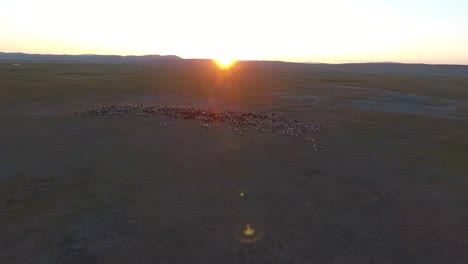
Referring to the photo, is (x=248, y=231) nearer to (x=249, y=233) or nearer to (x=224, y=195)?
(x=249, y=233)

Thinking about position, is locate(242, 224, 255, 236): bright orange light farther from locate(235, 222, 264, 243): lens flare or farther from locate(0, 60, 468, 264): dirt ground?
locate(0, 60, 468, 264): dirt ground

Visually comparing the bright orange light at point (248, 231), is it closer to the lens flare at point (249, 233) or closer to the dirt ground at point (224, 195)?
the lens flare at point (249, 233)

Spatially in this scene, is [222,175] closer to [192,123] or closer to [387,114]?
[192,123]

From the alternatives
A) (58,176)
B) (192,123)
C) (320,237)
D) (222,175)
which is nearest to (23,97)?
(192,123)

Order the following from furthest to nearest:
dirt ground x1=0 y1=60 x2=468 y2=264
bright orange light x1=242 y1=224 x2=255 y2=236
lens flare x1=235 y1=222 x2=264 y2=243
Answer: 1. bright orange light x1=242 y1=224 x2=255 y2=236
2. lens flare x1=235 y1=222 x2=264 y2=243
3. dirt ground x1=0 y1=60 x2=468 y2=264

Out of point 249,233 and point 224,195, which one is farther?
point 224,195

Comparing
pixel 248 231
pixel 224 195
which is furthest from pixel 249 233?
pixel 224 195

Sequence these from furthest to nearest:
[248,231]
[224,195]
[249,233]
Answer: [224,195]
[248,231]
[249,233]

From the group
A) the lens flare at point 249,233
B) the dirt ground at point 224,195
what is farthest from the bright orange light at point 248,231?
the dirt ground at point 224,195

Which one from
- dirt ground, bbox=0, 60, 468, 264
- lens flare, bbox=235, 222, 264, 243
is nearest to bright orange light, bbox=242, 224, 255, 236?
lens flare, bbox=235, 222, 264, 243

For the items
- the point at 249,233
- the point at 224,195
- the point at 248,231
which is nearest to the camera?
the point at 249,233
